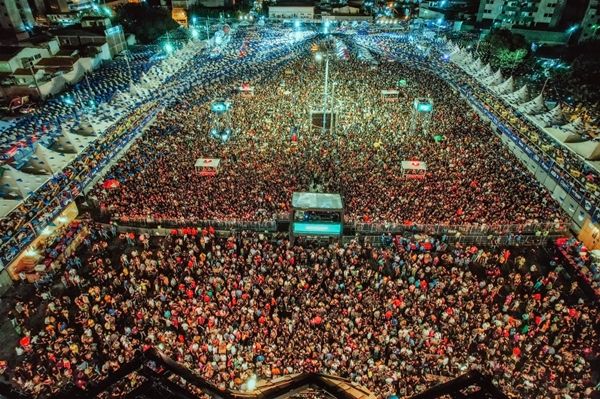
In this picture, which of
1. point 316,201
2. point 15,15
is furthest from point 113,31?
point 316,201

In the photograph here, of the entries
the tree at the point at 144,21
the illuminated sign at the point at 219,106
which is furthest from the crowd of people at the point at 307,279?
the tree at the point at 144,21

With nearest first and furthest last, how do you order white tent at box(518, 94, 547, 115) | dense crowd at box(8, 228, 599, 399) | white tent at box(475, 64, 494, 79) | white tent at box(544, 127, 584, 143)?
dense crowd at box(8, 228, 599, 399) → white tent at box(544, 127, 584, 143) → white tent at box(518, 94, 547, 115) → white tent at box(475, 64, 494, 79)

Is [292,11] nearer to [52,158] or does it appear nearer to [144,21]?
[144,21]

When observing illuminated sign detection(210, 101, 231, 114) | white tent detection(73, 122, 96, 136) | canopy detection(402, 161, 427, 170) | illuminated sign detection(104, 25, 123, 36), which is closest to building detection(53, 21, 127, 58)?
illuminated sign detection(104, 25, 123, 36)

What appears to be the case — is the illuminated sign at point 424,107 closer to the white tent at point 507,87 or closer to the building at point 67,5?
the white tent at point 507,87

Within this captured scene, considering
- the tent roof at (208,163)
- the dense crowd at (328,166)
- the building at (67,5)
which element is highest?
the building at (67,5)

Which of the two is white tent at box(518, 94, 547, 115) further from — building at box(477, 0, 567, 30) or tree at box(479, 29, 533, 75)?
building at box(477, 0, 567, 30)
